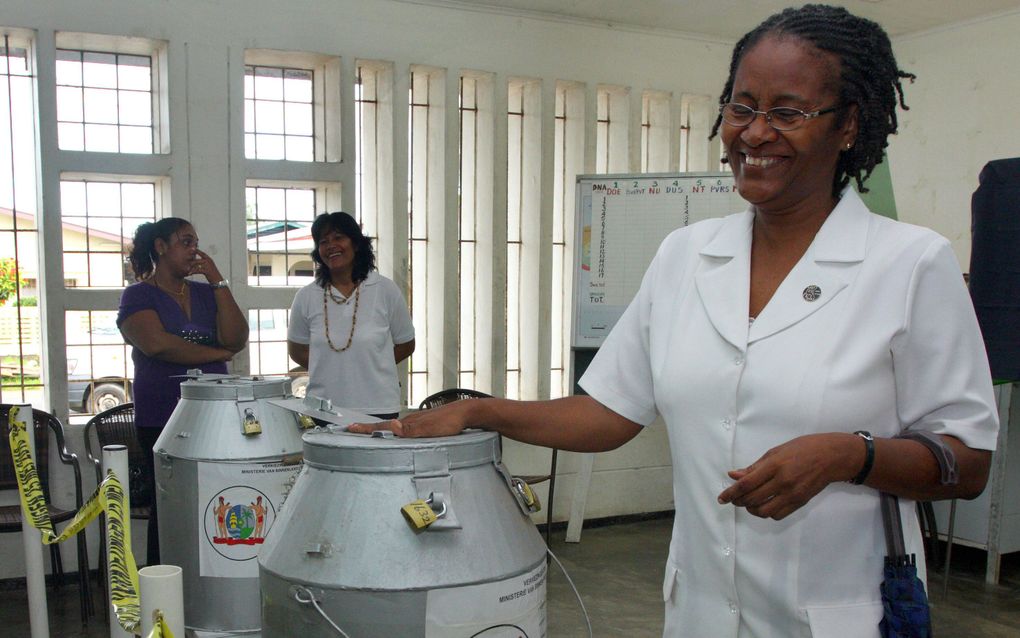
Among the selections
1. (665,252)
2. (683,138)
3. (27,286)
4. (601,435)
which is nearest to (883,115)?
(665,252)

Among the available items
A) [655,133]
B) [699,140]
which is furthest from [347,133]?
[699,140]

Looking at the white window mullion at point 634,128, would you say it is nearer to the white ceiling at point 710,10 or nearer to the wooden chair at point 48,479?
the white ceiling at point 710,10

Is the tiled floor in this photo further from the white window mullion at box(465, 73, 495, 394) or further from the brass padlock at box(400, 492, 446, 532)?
the brass padlock at box(400, 492, 446, 532)

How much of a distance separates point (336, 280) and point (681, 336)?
2.77 m

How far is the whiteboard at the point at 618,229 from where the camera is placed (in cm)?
455

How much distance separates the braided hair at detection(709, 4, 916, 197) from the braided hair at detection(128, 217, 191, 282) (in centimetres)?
285

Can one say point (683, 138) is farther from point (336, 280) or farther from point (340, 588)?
point (340, 588)

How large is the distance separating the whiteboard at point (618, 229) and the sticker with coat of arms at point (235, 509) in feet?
7.85

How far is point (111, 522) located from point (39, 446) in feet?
9.06

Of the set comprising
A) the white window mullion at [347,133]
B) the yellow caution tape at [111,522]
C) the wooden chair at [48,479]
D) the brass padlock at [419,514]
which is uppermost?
the white window mullion at [347,133]

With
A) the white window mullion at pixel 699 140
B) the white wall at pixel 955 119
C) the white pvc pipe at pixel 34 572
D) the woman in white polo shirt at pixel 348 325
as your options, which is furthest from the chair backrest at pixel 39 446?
the white wall at pixel 955 119

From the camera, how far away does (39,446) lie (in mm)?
3830

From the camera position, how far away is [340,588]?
3.98 ft

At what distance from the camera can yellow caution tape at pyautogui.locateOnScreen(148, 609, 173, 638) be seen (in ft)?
3.62
